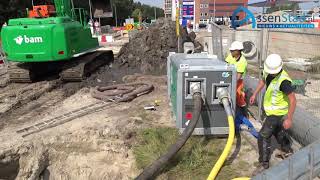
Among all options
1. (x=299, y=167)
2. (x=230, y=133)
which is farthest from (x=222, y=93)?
(x=299, y=167)

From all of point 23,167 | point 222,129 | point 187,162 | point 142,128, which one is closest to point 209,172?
point 187,162

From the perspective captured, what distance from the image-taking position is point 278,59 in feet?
17.9

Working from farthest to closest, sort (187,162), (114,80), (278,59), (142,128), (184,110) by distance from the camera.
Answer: (114,80) < (142,128) < (184,110) < (187,162) < (278,59)

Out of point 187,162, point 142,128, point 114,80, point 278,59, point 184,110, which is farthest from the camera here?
point 114,80

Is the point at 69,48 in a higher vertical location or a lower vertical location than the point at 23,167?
higher

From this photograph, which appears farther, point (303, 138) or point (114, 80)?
point (114, 80)

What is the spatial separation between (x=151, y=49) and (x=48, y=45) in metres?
4.63

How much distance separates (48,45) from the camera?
11.8 m

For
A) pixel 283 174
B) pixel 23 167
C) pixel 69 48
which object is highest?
pixel 69 48

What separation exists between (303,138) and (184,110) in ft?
6.74

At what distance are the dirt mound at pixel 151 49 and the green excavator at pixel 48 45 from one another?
162 cm

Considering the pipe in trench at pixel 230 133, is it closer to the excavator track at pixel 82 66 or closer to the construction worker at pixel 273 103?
the construction worker at pixel 273 103

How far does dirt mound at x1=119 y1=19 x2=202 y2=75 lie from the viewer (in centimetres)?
1461

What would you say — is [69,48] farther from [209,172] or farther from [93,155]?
[209,172]
